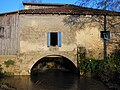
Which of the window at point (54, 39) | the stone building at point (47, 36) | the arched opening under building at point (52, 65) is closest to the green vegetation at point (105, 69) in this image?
the stone building at point (47, 36)

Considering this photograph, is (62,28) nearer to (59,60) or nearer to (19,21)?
(19,21)

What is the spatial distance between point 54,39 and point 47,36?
116 centimetres

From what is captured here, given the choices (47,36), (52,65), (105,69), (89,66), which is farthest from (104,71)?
(52,65)

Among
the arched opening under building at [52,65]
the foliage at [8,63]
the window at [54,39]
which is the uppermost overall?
the window at [54,39]

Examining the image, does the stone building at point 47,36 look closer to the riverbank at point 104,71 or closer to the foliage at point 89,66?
the foliage at point 89,66

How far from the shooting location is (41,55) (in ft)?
63.7

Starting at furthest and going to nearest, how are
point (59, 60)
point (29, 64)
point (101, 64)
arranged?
point (59, 60) < point (29, 64) < point (101, 64)

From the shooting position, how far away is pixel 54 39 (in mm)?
20484

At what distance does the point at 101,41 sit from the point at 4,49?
798 cm

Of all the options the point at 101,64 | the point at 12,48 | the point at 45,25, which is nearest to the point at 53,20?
the point at 45,25

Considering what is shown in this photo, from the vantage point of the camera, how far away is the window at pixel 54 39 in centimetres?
1953

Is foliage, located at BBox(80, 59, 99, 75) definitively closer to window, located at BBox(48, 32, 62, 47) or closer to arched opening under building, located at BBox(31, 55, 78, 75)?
window, located at BBox(48, 32, 62, 47)

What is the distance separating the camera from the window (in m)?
19.5

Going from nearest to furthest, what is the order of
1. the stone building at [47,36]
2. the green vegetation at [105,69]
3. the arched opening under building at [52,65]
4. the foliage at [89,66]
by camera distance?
the green vegetation at [105,69]
the foliage at [89,66]
the stone building at [47,36]
the arched opening under building at [52,65]
